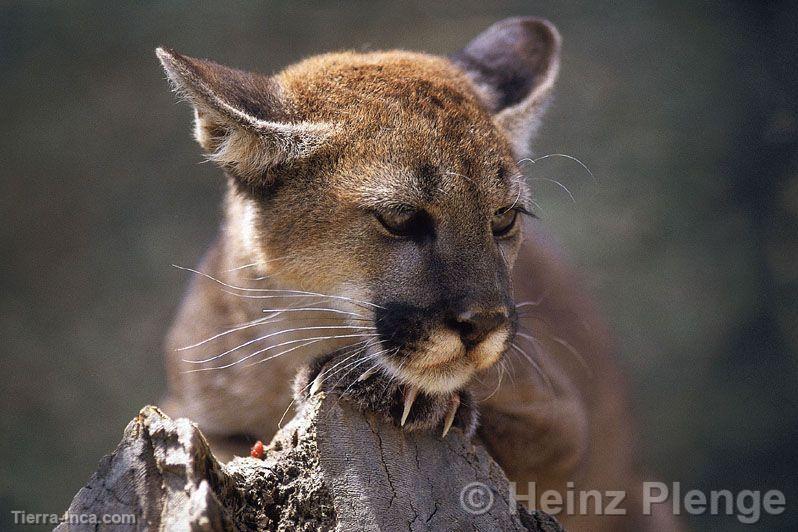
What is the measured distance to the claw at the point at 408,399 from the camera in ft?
10.2

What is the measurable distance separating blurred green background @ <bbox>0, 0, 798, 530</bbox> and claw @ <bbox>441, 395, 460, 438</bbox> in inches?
197

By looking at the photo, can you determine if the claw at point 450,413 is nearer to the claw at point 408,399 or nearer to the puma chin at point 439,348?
the puma chin at point 439,348

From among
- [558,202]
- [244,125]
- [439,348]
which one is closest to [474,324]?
[439,348]

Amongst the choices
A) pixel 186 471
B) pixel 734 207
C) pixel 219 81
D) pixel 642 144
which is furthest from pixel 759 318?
pixel 186 471

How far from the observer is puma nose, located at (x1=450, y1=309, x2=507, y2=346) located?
132 inches

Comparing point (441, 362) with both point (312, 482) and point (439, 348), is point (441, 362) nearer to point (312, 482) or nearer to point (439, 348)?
point (439, 348)

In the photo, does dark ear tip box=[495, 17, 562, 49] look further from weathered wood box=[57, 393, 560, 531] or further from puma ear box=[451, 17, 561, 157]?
weathered wood box=[57, 393, 560, 531]

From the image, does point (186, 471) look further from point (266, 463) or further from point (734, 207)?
point (734, 207)

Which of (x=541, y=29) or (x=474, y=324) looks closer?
(x=474, y=324)

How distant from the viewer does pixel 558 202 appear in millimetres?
9508

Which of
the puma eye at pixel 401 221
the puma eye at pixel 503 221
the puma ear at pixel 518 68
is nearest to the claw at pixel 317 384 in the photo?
the puma eye at pixel 401 221

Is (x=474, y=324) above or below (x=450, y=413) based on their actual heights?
above

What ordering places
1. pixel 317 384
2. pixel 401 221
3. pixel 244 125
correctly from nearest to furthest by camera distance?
pixel 317 384
pixel 401 221
pixel 244 125

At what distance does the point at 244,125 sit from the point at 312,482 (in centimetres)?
159
